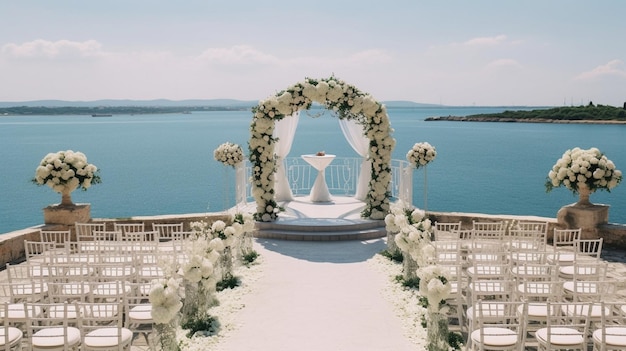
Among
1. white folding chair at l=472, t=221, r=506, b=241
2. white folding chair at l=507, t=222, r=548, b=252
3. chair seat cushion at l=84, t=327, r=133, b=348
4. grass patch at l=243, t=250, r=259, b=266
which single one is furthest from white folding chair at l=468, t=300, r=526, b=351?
grass patch at l=243, t=250, r=259, b=266

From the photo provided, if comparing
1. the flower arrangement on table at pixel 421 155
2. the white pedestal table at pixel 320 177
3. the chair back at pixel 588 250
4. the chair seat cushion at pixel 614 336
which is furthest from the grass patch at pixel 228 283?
the white pedestal table at pixel 320 177

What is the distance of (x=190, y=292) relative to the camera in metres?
6.98

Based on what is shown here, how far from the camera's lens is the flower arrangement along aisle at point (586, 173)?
1045cm

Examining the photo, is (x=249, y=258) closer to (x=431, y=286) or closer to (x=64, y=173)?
(x=64, y=173)

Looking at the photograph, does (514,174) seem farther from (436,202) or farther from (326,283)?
(326,283)

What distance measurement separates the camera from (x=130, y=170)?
49.1 metres

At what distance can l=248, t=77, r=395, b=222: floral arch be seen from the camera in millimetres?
12375

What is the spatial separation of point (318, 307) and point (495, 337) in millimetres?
2832

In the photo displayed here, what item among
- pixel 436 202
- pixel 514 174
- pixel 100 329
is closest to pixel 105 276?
pixel 100 329

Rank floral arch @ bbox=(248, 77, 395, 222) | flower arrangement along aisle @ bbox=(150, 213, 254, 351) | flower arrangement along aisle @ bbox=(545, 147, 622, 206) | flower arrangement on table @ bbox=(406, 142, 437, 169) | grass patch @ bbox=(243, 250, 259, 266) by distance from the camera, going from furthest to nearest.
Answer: flower arrangement on table @ bbox=(406, 142, 437, 169), floral arch @ bbox=(248, 77, 395, 222), flower arrangement along aisle @ bbox=(545, 147, 622, 206), grass patch @ bbox=(243, 250, 259, 266), flower arrangement along aisle @ bbox=(150, 213, 254, 351)

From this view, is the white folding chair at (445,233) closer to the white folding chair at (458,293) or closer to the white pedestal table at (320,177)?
the white folding chair at (458,293)

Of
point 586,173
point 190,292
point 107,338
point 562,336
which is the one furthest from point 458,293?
point 586,173

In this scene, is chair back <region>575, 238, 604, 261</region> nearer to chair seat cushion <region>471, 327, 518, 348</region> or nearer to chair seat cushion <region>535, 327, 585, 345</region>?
chair seat cushion <region>535, 327, 585, 345</region>

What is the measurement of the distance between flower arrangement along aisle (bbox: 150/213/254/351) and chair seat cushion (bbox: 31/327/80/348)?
737mm
